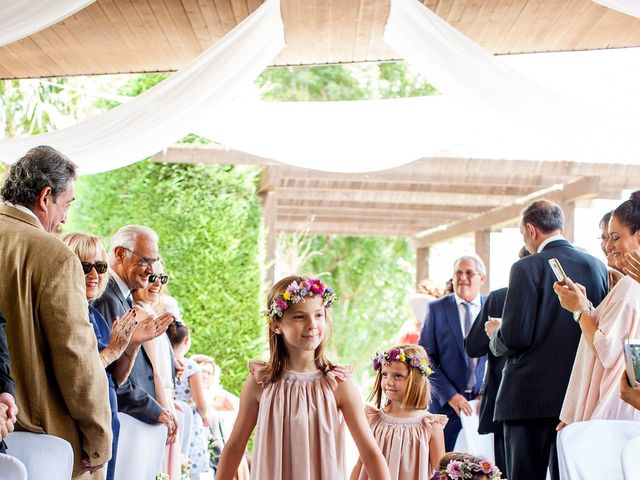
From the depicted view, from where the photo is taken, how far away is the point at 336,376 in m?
3.64

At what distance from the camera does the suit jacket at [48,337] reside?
3.02m

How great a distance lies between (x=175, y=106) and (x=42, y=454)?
8.98 feet

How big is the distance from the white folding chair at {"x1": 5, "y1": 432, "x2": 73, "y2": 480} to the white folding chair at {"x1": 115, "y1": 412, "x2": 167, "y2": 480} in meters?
1.20

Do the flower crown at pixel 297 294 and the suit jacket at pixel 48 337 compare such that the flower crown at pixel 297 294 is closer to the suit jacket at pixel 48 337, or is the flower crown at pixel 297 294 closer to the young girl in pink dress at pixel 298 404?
the young girl in pink dress at pixel 298 404

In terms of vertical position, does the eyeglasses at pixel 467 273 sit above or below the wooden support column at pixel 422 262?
below

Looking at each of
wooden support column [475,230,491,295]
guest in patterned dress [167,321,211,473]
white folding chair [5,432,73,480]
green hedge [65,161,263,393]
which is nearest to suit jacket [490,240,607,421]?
guest in patterned dress [167,321,211,473]

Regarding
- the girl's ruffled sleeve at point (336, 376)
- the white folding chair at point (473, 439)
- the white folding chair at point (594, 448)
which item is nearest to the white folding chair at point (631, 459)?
the white folding chair at point (594, 448)

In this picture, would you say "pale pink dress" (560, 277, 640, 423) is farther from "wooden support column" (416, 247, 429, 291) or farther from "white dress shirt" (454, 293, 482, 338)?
"wooden support column" (416, 247, 429, 291)

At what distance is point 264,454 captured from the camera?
3623mm

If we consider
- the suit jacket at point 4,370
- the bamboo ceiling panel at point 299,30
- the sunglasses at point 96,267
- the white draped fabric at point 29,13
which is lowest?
the suit jacket at point 4,370

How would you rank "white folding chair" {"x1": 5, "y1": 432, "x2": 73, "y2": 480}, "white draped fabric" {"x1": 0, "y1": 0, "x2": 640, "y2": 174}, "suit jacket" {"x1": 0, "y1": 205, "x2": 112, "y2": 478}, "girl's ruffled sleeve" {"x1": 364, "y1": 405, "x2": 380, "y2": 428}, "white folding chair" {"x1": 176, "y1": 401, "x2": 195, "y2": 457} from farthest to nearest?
"white folding chair" {"x1": 176, "y1": 401, "x2": 195, "y2": 457} → "white draped fabric" {"x1": 0, "y1": 0, "x2": 640, "y2": 174} → "girl's ruffled sleeve" {"x1": 364, "y1": 405, "x2": 380, "y2": 428} → "suit jacket" {"x1": 0, "y1": 205, "x2": 112, "y2": 478} → "white folding chair" {"x1": 5, "y1": 432, "x2": 73, "y2": 480}

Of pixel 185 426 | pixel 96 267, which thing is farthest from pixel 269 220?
pixel 96 267

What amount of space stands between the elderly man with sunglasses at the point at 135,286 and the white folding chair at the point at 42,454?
1294mm

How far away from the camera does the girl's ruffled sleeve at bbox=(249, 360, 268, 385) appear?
3.69m
